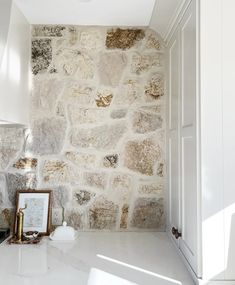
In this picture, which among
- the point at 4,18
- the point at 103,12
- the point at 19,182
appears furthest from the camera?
the point at 19,182

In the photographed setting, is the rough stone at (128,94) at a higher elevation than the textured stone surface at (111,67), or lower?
lower

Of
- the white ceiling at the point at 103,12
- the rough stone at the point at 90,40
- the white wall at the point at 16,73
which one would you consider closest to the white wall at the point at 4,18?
the white wall at the point at 16,73

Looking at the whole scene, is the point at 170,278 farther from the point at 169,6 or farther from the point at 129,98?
the point at 169,6

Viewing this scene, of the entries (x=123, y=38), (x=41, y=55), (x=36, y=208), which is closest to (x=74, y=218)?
(x=36, y=208)

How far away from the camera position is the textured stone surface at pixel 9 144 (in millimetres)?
2084

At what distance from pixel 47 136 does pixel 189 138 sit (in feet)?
3.43

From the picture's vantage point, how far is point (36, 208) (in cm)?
200

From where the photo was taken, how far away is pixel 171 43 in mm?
1968

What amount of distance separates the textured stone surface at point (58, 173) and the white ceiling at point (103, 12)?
3.13 feet

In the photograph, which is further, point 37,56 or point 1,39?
point 37,56

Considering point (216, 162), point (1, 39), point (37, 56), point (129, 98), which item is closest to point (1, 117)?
point (1, 39)

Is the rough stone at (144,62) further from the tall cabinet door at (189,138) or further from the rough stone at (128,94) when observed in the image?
the tall cabinet door at (189,138)

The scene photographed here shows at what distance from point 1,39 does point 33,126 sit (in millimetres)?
702

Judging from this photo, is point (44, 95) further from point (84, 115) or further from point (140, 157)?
point (140, 157)
